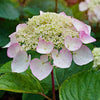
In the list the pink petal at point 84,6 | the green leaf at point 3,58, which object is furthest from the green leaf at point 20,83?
the pink petal at point 84,6

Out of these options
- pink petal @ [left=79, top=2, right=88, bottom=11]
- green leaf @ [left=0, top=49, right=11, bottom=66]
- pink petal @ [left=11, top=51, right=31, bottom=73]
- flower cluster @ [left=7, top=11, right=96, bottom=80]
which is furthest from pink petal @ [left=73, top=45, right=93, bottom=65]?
pink petal @ [left=79, top=2, right=88, bottom=11]

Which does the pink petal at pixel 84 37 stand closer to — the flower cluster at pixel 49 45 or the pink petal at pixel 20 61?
the flower cluster at pixel 49 45

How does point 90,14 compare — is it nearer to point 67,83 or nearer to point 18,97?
point 18,97

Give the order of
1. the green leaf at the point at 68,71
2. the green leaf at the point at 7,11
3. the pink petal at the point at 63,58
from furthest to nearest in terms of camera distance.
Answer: the green leaf at the point at 7,11 < the green leaf at the point at 68,71 < the pink petal at the point at 63,58

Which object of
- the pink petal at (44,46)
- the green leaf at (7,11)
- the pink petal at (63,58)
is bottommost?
the pink petal at (63,58)

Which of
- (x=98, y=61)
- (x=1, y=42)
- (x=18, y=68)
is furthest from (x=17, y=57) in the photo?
(x=1, y=42)

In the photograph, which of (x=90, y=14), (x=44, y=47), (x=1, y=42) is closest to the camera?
(x=44, y=47)

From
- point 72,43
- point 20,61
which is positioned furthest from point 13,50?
point 72,43
